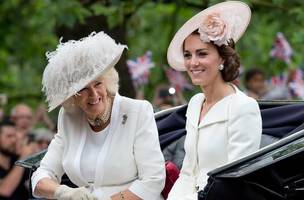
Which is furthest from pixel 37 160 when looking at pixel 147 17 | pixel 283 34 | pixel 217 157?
pixel 147 17

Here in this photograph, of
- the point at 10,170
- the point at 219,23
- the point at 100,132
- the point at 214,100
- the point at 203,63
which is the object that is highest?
the point at 219,23

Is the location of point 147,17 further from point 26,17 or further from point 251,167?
point 251,167

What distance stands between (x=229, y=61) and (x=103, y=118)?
2.64ft

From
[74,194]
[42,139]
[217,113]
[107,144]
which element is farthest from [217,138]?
[42,139]

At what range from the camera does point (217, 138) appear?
6.07m

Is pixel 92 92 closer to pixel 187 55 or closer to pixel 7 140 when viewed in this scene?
pixel 187 55

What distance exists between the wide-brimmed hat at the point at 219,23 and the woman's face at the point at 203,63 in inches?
2.1

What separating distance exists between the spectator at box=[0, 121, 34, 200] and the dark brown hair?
4.05 m

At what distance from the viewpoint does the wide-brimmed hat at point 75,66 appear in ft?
19.9

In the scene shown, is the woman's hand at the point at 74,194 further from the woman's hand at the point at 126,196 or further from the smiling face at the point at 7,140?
the smiling face at the point at 7,140

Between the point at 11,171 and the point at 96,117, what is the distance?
151 inches

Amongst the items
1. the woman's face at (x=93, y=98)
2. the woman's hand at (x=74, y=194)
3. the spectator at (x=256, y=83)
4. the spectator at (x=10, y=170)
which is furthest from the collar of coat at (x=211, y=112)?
the spectator at (x=256, y=83)

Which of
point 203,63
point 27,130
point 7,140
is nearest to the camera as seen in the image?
point 203,63

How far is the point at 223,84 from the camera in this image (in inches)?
245
